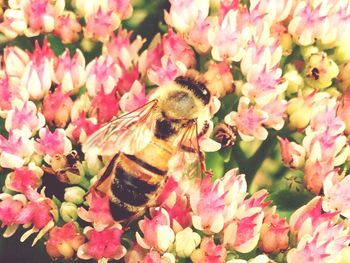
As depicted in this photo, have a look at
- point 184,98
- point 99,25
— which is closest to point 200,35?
point 99,25

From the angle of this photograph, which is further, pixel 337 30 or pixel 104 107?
pixel 337 30

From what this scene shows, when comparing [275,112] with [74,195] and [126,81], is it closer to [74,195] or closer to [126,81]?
[126,81]

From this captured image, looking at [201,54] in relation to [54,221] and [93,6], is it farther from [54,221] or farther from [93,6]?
[54,221]

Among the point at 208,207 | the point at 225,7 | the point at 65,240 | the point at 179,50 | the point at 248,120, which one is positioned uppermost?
the point at 225,7

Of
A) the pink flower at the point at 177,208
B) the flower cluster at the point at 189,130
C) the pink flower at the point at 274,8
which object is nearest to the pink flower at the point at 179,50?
the flower cluster at the point at 189,130

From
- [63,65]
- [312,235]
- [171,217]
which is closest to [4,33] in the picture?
[63,65]

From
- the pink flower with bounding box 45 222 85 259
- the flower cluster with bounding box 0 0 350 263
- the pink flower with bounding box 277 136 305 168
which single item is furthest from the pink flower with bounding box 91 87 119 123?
the pink flower with bounding box 277 136 305 168
